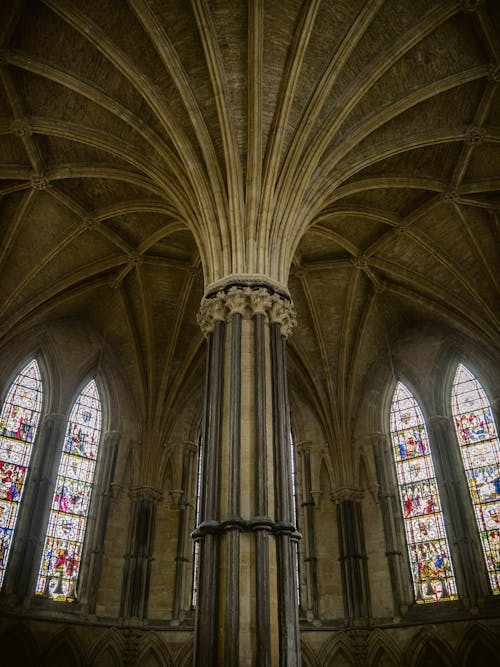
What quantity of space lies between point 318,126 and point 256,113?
59.7 inches

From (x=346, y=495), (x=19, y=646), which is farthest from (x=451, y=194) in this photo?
(x=19, y=646)

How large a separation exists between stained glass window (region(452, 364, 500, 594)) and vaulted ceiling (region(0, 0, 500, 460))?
178cm

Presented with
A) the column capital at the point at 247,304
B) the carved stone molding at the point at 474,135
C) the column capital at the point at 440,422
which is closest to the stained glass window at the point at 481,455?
the column capital at the point at 440,422

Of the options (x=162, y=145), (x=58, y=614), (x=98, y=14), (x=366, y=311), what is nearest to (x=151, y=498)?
(x=58, y=614)

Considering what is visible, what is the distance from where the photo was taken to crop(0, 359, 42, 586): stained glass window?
16.4 meters

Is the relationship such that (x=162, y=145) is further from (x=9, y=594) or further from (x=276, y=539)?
(x=9, y=594)

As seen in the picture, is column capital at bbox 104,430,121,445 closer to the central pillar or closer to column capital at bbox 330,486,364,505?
column capital at bbox 330,486,364,505

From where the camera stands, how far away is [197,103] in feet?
44.5

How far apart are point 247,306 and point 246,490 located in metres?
3.56

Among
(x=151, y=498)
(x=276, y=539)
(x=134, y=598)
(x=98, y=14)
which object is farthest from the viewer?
(x=151, y=498)

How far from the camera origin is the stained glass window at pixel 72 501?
54.3ft

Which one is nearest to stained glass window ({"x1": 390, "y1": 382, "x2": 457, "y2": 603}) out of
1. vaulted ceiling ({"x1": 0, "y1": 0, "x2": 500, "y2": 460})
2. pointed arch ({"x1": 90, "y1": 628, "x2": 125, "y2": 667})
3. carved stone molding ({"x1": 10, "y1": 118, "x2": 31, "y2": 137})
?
vaulted ceiling ({"x1": 0, "y1": 0, "x2": 500, "y2": 460})

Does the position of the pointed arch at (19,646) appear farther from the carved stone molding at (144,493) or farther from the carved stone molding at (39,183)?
the carved stone molding at (39,183)

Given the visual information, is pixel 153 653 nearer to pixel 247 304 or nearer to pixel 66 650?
pixel 66 650
